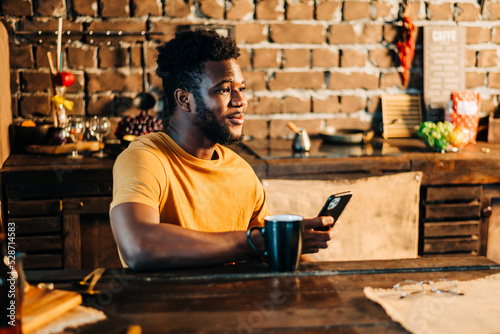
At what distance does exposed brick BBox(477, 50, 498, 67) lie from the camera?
3.06 metres

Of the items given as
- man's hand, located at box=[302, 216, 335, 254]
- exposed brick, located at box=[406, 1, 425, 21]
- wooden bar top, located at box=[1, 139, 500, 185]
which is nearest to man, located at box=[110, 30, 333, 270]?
man's hand, located at box=[302, 216, 335, 254]

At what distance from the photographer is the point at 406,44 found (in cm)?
294

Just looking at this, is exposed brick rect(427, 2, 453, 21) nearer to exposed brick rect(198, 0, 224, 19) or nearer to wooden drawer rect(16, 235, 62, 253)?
exposed brick rect(198, 0, 224, 19)

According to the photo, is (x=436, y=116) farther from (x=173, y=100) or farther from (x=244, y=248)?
(x=244, y=248)

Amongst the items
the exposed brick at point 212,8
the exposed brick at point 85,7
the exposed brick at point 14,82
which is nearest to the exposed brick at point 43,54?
the exposed brick at point 14,82

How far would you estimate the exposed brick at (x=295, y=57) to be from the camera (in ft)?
9.52

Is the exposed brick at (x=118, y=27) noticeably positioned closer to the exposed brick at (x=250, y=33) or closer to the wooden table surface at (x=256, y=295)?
the exposed brick at (x=250, y=33)

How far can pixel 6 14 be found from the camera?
264 centimetres

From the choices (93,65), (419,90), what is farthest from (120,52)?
(419,90)

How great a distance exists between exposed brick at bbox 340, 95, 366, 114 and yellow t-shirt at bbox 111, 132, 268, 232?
1.33 meters

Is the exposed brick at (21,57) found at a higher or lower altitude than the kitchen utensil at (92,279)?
higher

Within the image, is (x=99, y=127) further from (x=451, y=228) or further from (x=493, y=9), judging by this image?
(x=493, y=9)

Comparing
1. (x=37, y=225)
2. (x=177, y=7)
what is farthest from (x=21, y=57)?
(x=37, y=225)

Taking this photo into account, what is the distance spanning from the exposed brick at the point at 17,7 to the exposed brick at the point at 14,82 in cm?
29
